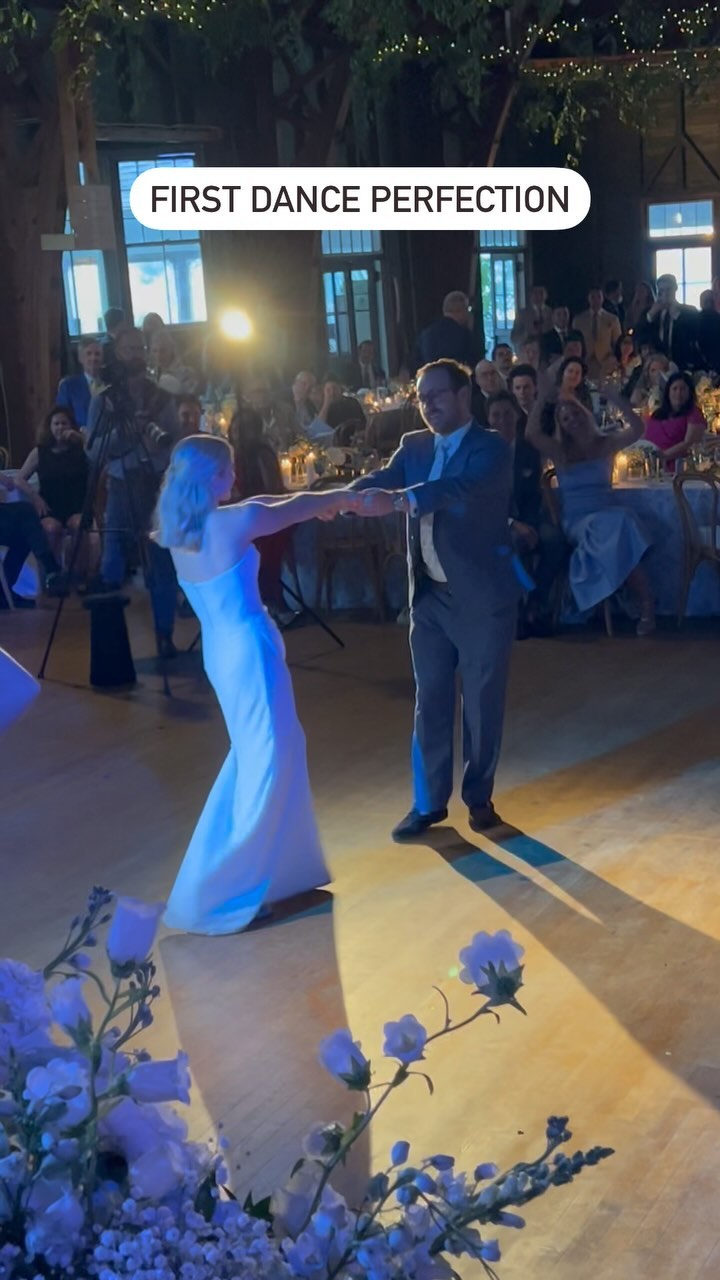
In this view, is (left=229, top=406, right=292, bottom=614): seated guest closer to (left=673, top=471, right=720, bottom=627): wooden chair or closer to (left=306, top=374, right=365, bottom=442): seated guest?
(left=673, top=471, right=720, bottom=627): wooden chair

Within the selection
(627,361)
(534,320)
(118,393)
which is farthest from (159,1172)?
(534,320)

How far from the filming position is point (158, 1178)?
0.94 m

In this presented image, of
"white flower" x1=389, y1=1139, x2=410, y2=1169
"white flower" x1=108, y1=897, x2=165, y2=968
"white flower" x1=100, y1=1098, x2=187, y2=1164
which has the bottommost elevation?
"white flower" x1=389, y1=1139, x2=410, y2=1169

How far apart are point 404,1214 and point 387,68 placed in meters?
13.6

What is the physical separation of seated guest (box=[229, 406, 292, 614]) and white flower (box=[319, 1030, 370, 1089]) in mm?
7206

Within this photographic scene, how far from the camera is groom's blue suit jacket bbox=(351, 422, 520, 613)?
4.83m

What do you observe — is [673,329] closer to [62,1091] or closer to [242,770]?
[242,770]

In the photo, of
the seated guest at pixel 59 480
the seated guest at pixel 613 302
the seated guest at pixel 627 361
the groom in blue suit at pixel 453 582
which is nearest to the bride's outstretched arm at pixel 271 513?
the groom in blue suit at pixel 453 582

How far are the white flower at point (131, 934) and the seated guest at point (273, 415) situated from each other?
8.47 meters

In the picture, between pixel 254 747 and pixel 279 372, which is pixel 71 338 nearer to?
pixel 279 372

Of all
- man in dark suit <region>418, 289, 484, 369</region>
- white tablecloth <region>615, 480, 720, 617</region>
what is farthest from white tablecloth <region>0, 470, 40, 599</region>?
white tablecloth <region>615, 480, 720, 617</region>

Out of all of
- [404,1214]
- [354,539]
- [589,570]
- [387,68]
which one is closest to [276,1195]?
[404,1214]

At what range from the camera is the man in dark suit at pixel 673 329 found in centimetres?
1359

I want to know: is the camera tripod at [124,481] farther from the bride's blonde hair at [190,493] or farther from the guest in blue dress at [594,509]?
the bride's blonde hair at [190,493]
